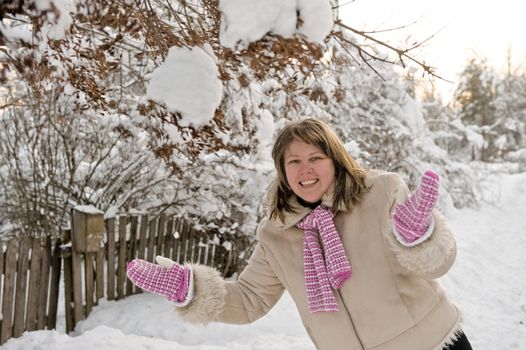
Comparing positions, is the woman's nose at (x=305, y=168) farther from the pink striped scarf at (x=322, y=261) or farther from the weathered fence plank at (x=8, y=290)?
the weathered fence plank at (x=8, y=290)

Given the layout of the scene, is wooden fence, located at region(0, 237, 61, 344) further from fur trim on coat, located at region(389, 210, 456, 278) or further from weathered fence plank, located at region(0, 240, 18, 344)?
fur trim on coat, located at region(389, 210, 456, 278)

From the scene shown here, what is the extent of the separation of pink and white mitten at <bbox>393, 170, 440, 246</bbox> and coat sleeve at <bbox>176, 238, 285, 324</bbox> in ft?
2.43

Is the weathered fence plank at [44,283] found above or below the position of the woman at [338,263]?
below

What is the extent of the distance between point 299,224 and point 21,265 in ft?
10.6

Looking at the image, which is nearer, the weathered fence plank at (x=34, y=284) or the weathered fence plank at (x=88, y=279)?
the weathered fence plank at (x=34, y=284)

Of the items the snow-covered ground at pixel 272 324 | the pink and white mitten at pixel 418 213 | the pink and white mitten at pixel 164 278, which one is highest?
the pink and white mitten at pixel 418 213

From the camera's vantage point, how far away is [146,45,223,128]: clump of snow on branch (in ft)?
6.40

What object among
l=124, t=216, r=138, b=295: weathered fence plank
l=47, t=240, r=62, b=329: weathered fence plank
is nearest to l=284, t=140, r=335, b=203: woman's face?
l=47, t=240, r=62, b=329: weathered fence plank

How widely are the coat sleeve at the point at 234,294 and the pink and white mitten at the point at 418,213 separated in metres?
0.74

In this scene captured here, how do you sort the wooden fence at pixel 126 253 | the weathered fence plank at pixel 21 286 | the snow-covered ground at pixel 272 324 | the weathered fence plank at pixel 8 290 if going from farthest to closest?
the wooden fence at pixel 126 253, the weathered fence plank at pixel 21 286, the weathered fence plank at pixel 8 290, the snow-covered ground at pixel 272 324

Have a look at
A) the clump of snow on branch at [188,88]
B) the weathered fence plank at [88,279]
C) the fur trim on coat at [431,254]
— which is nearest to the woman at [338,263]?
the fur trim on coat at [431,254]

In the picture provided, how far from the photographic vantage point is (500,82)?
28.0 m

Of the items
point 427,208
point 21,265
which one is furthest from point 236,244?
point 427,208

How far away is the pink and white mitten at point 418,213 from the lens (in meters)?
1.62
